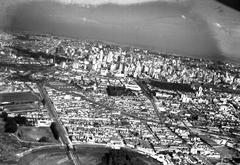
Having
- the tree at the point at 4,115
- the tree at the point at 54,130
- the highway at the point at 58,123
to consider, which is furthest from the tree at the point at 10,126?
the highway at the point at 58,123

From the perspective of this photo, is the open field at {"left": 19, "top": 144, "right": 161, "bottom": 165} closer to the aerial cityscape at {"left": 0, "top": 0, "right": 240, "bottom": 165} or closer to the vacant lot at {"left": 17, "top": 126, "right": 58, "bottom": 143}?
the aerial cityscape at {"left": 0, "top": 0, "right": 240, "bottom": 165}

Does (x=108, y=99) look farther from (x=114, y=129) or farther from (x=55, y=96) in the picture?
(x=114, y=129)

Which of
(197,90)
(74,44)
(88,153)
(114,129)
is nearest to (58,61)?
(74,44)

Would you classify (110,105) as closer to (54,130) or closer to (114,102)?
(114,102)

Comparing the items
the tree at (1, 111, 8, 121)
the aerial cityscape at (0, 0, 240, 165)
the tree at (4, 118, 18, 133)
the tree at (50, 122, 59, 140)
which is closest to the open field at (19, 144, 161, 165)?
the aerial cityscape at (0, 0, 240, 165)

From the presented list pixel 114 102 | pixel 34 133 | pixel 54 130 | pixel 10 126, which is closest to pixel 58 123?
pixel 54 130

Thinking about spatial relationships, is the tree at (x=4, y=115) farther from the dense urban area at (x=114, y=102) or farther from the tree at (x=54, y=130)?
the tree at (x=54, y=130)

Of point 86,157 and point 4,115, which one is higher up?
point 4,115
